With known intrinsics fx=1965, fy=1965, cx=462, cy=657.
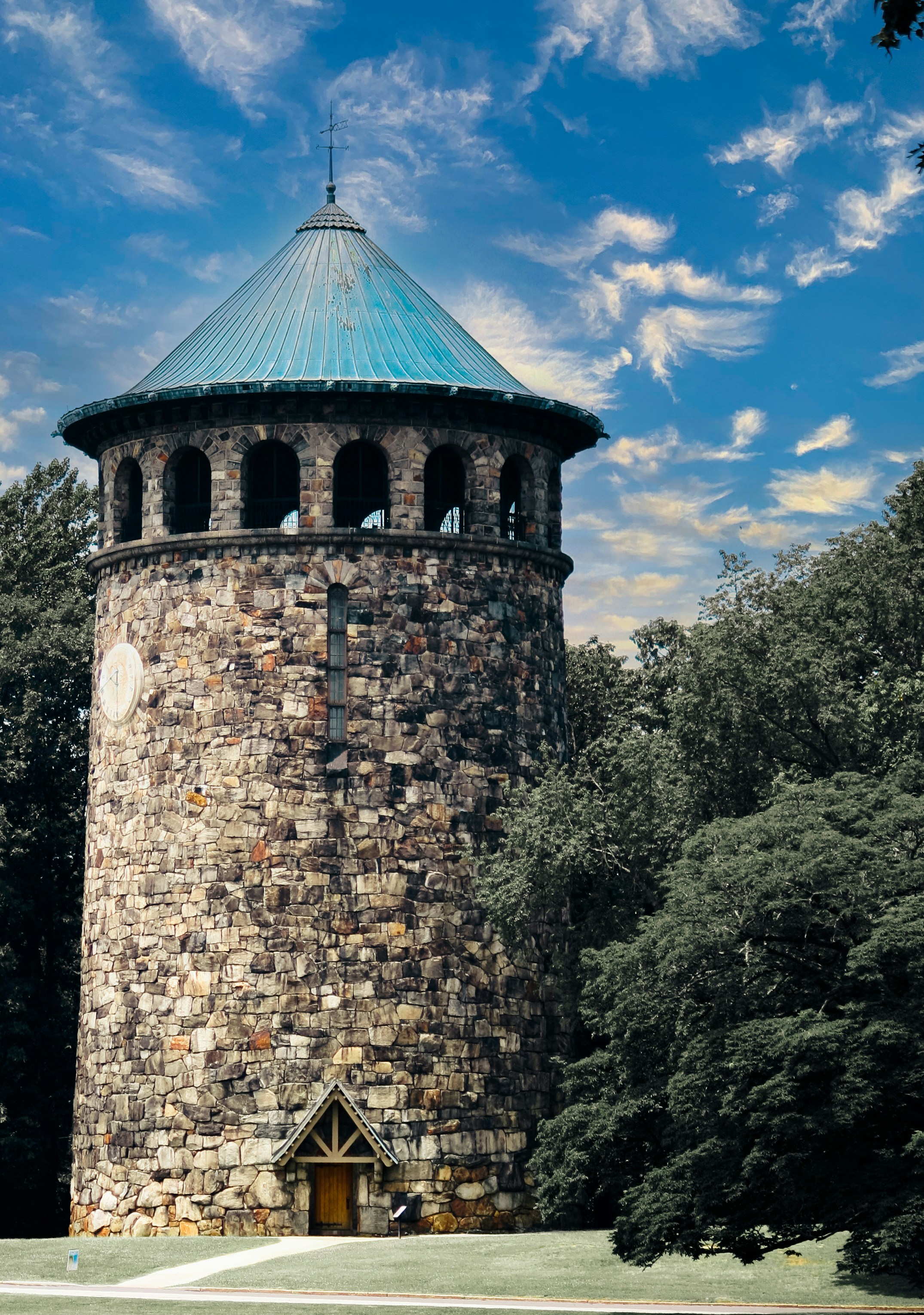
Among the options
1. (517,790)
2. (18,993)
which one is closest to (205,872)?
(517,790)

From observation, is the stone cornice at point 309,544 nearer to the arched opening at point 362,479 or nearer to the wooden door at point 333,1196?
the arched opening at point 362,479

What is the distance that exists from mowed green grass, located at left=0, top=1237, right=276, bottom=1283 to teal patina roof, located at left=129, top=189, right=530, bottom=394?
14.0 meters

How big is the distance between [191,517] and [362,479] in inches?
122

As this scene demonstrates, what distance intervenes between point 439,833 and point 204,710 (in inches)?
175

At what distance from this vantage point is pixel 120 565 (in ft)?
114

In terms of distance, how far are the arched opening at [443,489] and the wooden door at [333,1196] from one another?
1100 centimetres

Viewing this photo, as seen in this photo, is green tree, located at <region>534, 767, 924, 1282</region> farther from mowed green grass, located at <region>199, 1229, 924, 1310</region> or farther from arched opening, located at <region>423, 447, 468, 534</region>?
arched opening, located at <region>423, 447, 468, 534</region>

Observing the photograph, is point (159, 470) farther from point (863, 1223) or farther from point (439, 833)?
point (863, 1223)

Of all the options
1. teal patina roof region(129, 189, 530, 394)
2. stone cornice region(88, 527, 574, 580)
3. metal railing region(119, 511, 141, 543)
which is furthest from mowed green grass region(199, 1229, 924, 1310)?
teal patina roof region(129, 189, 530, 394)

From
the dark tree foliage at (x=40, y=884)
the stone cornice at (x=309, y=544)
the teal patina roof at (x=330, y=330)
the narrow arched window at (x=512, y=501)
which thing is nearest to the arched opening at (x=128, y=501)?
the stone cornice at (x=309, y=544)

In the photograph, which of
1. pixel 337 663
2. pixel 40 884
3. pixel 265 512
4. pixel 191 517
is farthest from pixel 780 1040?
pixel 40 884

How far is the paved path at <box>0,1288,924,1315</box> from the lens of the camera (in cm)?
2311

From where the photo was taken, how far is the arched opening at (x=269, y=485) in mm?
33688

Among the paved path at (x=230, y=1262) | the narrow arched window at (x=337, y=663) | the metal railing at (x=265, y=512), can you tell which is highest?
the metal railing at (x=265, y=512)
